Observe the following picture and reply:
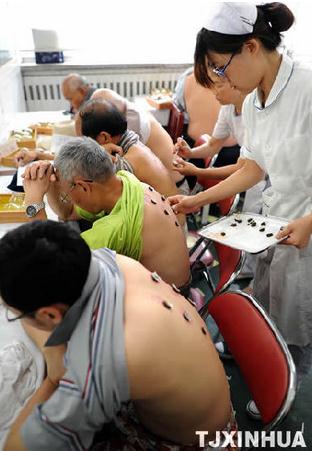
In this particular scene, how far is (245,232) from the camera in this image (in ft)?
4.56

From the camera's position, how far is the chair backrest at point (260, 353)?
791 mm

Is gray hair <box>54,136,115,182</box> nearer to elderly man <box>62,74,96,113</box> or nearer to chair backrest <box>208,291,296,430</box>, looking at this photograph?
chair backrest <box>208,291,296,430</box>

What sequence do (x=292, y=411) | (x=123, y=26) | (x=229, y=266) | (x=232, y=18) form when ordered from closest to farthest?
(x=232, y=18), (x=229, y=266), (x=292, y=411), (x=123, y=26)

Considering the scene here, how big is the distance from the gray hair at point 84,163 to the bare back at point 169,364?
0.41 m

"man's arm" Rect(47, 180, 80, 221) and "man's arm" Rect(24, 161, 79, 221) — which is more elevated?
"man's arm" Rect(24, 161, 79, 221)

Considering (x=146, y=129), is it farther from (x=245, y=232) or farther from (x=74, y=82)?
(x=245, y=232)

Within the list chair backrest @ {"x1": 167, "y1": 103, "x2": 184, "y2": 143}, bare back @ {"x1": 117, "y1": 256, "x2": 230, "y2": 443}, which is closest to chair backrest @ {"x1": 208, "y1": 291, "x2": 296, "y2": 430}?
bare back @ {"x1": 117, "y1": 256, "x2": 230, "y2": 443}

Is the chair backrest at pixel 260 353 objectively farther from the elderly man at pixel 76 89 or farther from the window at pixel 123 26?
the window at pixel 123 26

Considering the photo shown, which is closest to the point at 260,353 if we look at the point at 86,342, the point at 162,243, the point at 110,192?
the point at 86,342

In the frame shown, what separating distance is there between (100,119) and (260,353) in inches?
49.2

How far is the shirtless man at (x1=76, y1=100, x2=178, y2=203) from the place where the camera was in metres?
1.66

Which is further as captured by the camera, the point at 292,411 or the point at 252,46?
the point at 292,411

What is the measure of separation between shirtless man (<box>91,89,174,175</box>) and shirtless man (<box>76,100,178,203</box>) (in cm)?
38

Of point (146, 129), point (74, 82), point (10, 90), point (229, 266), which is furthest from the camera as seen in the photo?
point (10, 90)
